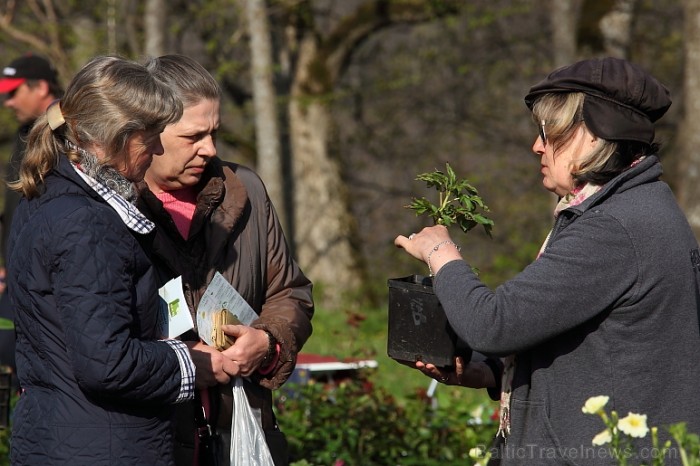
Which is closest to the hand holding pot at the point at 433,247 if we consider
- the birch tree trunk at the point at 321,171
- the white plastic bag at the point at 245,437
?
the white plastic bag at the point at 245,437

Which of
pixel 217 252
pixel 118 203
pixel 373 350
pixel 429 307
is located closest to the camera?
pixel 118 203

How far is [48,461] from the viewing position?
8.38 feet

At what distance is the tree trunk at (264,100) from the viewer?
36.1ft

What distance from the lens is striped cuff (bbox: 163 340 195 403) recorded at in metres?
2.65

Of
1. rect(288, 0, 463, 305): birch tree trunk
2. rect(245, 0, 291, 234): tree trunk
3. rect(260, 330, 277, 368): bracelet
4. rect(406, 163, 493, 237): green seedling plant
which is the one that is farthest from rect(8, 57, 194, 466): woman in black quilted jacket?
rect(288, 0, 463, 305): birch tree trunk

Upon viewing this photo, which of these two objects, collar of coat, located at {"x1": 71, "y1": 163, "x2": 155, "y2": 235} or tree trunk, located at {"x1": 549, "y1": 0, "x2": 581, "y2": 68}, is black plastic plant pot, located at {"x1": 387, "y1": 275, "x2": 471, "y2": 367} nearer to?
collar of coat, located at {"x1": 71, "y1": 163, "x2": 155, "y2": 235}

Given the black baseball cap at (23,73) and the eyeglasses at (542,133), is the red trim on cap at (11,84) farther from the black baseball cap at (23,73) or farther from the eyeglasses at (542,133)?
the eyeglasses at (542,133)

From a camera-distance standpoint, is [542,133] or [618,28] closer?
[542,133]

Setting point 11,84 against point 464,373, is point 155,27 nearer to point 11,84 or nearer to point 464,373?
point 11,84

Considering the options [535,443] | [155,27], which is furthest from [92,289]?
[155,27]

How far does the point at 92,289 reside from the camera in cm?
246

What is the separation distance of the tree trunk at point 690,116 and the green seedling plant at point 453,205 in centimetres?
629

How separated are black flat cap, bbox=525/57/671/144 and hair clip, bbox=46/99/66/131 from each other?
1271 millimetres

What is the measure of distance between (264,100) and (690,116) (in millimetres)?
4530
